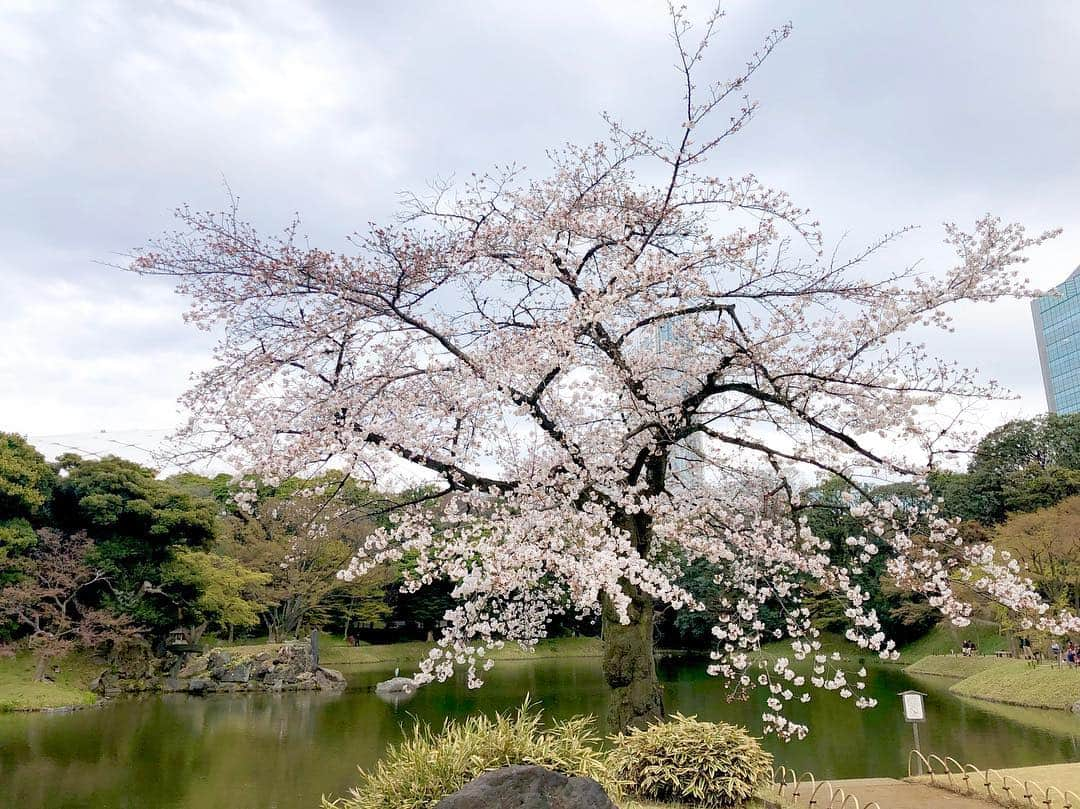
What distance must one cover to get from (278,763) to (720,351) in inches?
399

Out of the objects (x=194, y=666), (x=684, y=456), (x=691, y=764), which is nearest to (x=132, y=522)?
(x=194, y=666)

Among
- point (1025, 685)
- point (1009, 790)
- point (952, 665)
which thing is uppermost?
point (1009, 790)

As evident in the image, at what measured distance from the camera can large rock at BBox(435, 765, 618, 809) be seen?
4.03m

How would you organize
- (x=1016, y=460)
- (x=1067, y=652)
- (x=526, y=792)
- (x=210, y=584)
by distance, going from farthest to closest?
1. (x=1016, y=460)
2. (x=210, y=584)
3. (x=1067, y=652)
4. (x=526, y=792)

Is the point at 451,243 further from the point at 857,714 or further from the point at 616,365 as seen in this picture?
the point at 857,714

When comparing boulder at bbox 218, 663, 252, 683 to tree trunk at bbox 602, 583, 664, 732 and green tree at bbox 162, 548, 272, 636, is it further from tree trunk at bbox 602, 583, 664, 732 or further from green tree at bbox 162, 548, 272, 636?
tree trunk at bbox 602, 583, 664, 732

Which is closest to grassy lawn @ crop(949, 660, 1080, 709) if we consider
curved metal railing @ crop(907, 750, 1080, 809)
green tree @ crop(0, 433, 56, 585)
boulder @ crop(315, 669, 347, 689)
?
curved metal railing @ crop(907, 750, 1080, 809)

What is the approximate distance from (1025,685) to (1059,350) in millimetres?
52660

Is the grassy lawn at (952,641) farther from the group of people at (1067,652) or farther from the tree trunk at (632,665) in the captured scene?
the tree trunk at (632,665)

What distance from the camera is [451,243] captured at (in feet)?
20.0

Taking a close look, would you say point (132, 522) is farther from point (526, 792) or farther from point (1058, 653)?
point (1058, 653)

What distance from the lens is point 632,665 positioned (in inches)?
266

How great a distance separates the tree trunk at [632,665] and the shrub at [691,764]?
1.37 ft

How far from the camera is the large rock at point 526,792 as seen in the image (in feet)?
13.2
